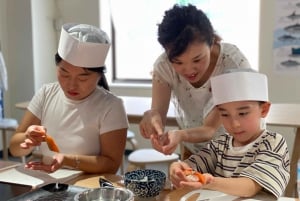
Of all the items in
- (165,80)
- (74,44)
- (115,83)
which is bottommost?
(115,83)

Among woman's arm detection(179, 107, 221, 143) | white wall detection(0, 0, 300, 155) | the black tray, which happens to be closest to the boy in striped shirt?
woman's arm detection(179, 107, 221, 143)

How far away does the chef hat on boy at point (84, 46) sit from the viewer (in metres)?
1.39

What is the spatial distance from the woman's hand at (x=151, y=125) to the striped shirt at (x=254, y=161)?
17 centimetres

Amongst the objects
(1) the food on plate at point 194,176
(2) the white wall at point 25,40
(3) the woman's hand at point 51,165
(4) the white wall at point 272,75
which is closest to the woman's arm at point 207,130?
(1) the food on plate at point 194,176

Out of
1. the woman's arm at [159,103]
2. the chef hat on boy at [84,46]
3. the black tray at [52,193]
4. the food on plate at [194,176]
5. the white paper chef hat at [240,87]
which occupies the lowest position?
the black tray at [52,193]

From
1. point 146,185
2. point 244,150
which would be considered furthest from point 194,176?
point 244,150

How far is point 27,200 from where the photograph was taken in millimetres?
1039

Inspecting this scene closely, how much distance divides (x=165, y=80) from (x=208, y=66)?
205 mm

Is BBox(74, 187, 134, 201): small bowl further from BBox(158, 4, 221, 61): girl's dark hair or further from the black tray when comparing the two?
BBox(158, 4, 221, 61): girl's dark hair

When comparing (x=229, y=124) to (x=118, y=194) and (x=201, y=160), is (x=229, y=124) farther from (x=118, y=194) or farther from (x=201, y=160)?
(x=118, y=194)

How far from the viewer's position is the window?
394cm

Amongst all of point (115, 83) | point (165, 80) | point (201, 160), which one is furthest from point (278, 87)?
point (201, 160)

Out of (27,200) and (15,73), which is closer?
(27,200)

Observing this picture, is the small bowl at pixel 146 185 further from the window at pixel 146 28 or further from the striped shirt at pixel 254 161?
the window at pixel 146 28
